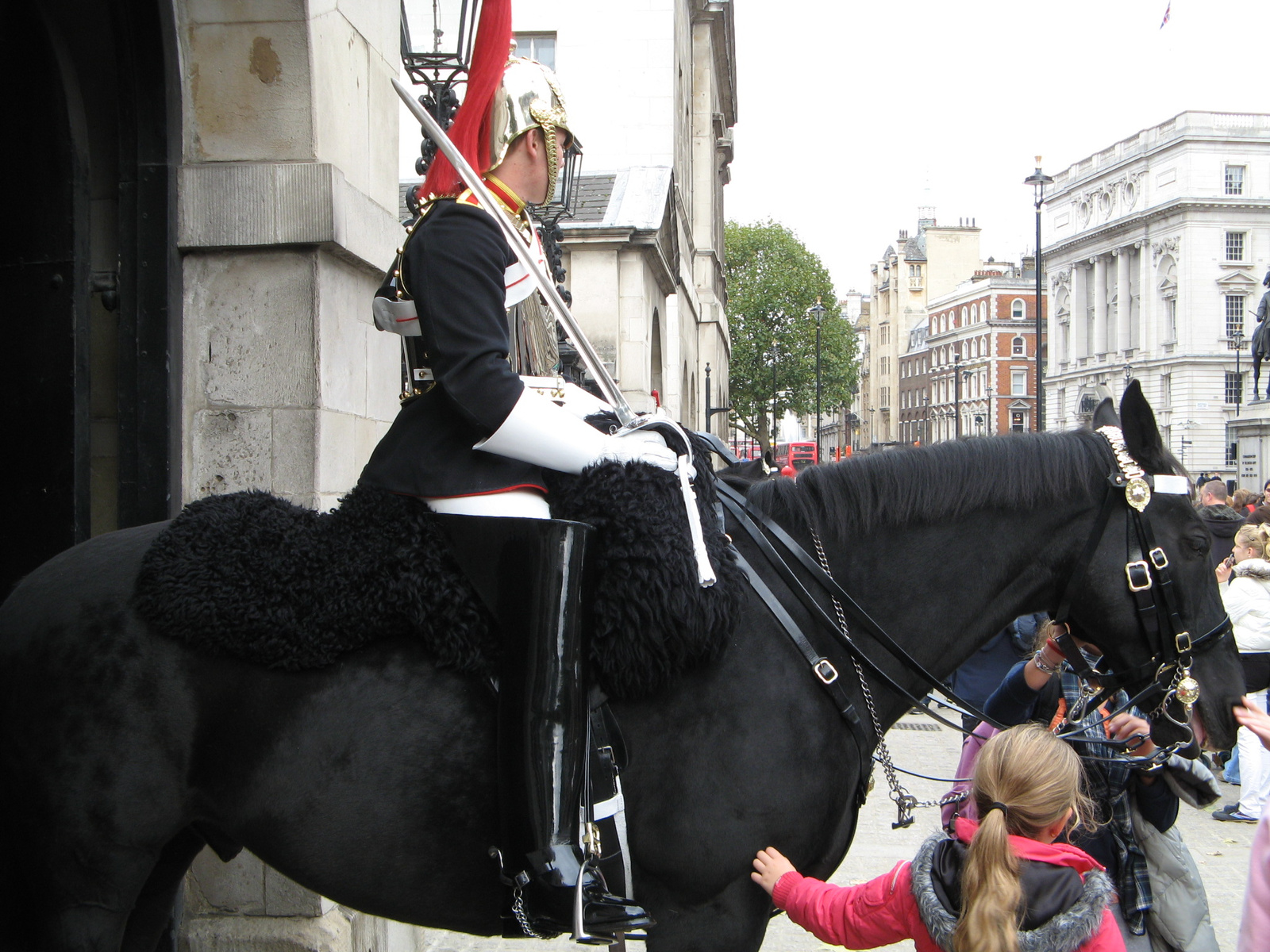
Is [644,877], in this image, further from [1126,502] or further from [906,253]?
[906,253]

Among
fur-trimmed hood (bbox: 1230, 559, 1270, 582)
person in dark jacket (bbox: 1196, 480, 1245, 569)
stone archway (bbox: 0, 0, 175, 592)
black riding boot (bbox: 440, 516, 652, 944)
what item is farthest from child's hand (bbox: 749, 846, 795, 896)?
person in dark jacket (bbox: 1196, 480, 1245, 569)

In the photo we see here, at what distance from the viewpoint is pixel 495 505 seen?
2756mm

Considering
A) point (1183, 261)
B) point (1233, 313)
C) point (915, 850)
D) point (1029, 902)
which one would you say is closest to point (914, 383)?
point (1183, 261)

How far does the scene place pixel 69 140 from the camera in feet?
13.2

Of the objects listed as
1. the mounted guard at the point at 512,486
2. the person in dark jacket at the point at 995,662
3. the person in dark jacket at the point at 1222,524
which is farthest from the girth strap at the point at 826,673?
the person in dark jacket at the point at 1222,524

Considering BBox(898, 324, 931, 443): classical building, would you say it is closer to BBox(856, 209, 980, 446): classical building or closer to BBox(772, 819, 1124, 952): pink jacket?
BBox(856, 209, 980, 446): classical building

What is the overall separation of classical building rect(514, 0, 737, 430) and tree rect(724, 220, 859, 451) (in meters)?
38.2

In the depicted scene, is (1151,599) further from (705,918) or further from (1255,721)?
(705,918)

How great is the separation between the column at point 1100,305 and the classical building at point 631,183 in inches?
2863

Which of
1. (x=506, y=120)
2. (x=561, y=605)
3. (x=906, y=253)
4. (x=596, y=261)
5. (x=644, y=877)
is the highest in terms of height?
(x=906, y=253)

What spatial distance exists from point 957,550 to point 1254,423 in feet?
226

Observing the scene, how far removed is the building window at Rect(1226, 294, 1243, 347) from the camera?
80.2m

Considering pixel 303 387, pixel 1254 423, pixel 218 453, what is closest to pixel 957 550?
pixel 303 387

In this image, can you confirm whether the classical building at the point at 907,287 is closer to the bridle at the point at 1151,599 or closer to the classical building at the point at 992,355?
the classical building at the point at 992,355
